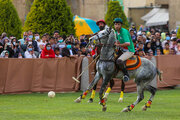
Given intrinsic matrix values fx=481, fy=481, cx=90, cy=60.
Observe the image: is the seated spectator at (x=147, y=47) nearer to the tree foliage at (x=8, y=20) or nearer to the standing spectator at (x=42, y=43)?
the standing spectator at (x=42, y=43)

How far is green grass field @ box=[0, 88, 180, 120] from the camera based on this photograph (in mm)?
11648

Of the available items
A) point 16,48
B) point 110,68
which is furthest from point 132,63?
point 16,48

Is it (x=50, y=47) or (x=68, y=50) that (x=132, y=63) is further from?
(x=68, y=50)

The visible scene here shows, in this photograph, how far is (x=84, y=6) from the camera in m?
45.8

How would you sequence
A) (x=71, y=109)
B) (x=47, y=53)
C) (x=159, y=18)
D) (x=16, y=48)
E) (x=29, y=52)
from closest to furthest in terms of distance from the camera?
1. (x=71, y=109)
2. (x=47, y=53)
3. (x=29, y=52)
4. (x=16, y=48)
5. (x=159, y=18)

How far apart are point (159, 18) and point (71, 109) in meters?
40.9

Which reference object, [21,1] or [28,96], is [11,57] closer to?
[28,96]

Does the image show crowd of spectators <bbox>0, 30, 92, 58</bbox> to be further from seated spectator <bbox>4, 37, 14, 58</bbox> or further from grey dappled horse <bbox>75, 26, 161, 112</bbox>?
grey dappled horse <bbox>75, 26, 161, 112</bbox>

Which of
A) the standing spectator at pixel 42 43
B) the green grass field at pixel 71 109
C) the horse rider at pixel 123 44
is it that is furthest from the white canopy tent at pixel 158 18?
the horse rider at pixel 123 44

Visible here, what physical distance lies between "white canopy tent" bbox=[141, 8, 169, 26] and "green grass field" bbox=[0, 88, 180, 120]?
34.4 m

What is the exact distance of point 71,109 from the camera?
13.4 m

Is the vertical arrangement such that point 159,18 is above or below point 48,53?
above

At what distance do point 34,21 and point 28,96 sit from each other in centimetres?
767

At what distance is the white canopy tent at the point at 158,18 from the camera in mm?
51994
